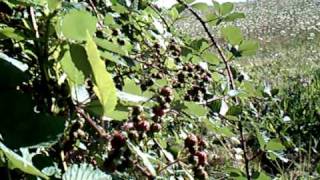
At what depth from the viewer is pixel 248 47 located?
0.97m

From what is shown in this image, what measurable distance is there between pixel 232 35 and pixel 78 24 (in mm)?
487

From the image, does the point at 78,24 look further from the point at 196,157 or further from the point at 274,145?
the point at 274,145

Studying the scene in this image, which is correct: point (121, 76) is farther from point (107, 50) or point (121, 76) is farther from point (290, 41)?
point (290, 41)

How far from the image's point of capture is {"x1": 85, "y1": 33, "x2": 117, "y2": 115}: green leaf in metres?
0.40

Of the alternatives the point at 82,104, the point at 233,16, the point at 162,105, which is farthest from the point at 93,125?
the point at 233,16

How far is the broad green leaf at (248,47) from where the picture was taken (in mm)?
958

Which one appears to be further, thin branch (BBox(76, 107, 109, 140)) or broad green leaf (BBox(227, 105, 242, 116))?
broad green leaf (BBox(227, 105, 242, 116))

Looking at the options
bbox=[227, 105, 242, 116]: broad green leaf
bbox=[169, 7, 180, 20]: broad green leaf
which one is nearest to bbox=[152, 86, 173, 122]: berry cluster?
bbox=[227, 105, 242, 116]: broad green leaf

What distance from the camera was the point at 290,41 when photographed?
44.4 ft

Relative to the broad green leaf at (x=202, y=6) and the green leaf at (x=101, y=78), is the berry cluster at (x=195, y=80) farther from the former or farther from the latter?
the green leaf at (x=101, y=78)

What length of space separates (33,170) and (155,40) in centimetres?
91

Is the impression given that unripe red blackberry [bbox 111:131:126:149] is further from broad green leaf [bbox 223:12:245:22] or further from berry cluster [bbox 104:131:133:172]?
broad green leaf [bbox 223:12:245:22]

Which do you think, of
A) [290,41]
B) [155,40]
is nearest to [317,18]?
[290,41]

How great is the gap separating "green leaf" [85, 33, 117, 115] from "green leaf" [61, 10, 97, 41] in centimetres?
5
